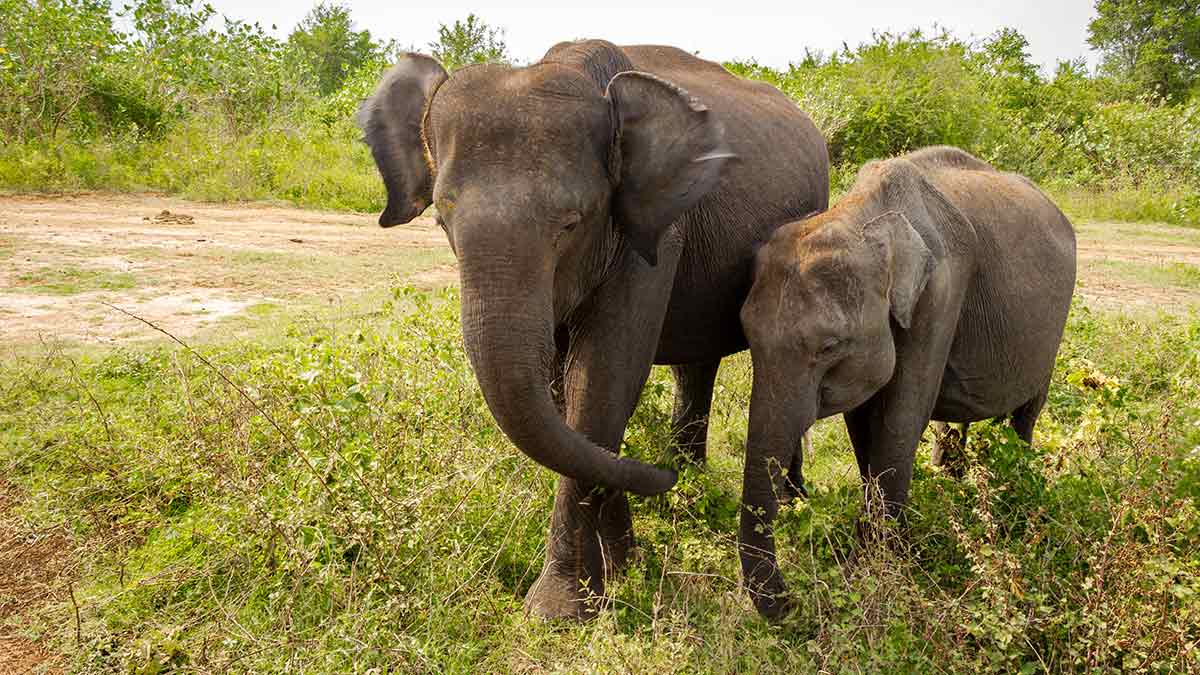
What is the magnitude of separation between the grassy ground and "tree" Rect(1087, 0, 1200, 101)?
119 feet

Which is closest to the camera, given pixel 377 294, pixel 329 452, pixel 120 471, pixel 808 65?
pixel 329 452

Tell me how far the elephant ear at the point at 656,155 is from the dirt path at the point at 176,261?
185 inches

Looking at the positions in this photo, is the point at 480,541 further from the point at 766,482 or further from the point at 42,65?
the point at 42,65

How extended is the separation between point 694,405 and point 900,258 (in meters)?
1.70

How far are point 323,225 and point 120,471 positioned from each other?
8736mm

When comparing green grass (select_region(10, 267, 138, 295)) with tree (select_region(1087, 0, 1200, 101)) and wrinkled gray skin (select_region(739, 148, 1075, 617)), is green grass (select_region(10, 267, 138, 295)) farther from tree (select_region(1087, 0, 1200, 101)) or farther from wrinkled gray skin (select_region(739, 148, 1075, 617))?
tree (select_region(1087, 0, 1200, 101))

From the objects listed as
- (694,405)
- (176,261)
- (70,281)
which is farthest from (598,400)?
(176,261)

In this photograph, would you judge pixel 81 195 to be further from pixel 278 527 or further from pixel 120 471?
Answer: pixel 278 527

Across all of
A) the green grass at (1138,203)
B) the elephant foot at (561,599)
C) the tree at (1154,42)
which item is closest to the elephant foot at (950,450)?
the elephant foot at (561,599)

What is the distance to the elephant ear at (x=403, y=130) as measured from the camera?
392 cm

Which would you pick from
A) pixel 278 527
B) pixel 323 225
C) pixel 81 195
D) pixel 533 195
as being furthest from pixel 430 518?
pixel 81 195

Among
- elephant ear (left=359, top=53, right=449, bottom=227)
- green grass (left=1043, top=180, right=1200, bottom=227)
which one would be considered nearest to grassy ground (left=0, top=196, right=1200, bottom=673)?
elephant ear (left=359, top=53, right=449, bottom=227)

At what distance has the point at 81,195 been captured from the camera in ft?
46.2

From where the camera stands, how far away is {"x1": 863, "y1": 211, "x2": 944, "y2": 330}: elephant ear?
3943mm
